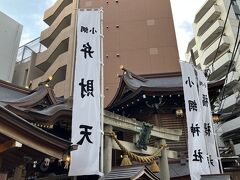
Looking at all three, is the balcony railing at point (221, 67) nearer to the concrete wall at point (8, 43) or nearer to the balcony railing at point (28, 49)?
the balcony railing at point (28, 49)

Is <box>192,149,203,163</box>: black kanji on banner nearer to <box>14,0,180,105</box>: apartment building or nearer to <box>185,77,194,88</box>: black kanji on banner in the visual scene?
<box>185,77,194,88</box>: black kanji on banner

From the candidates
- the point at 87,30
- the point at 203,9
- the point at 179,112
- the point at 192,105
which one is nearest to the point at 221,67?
the point at 203,9

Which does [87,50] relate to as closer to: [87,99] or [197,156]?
[87,99]

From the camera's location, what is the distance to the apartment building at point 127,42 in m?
23.9

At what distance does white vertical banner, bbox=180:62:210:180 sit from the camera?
11.0 m

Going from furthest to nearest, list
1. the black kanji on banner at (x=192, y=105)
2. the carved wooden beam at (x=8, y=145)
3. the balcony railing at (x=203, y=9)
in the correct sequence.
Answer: the balcony railing at (x=203, y=9) → the black kanji on banner at (x=192, y=105) → the carved wooden beam at (x=8, y=145)

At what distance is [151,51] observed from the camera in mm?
24469

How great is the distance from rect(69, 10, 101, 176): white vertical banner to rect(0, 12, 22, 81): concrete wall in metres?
15.7

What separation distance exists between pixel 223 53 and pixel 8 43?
27.8 m

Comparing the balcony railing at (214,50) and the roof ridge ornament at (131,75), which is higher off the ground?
the balcony railing at (214,50)

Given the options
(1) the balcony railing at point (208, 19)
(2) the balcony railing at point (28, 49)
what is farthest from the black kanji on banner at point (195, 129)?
(1) the balcony railing at point (208, 19)

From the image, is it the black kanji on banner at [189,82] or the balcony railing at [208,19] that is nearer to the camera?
the black kanji on banner at [189,82]

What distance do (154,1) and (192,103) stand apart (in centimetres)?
1748

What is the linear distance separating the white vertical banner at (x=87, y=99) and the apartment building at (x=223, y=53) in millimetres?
21377
